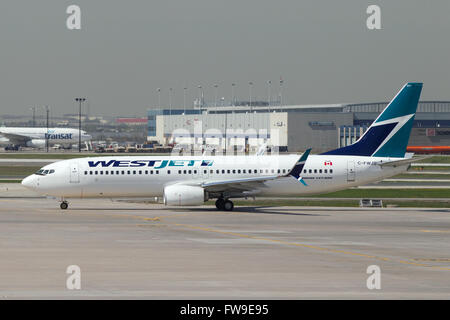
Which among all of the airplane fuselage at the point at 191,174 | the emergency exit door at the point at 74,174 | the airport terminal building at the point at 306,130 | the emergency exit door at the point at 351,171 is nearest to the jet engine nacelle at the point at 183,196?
the airplane fuselage at the point at 191,174

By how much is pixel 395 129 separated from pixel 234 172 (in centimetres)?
1248

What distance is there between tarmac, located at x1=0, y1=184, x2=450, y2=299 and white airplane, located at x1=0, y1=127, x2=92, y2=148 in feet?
382

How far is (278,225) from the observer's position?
4138cm

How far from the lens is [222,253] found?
97.8ft

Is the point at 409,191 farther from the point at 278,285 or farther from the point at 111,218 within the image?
the point at 278,285

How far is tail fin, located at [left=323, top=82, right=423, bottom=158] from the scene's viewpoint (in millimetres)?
52312

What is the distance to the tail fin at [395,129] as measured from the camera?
172 ft

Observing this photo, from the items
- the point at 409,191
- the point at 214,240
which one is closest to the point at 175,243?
the point at 214,240

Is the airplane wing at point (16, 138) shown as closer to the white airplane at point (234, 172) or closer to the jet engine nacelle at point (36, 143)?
the jet engine nacelle at point (36, 143)

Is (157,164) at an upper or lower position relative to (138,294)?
upper

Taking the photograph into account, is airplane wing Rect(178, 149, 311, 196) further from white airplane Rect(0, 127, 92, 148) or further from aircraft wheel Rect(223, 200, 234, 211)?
white airplane Rect(0, 127, 92, 148)

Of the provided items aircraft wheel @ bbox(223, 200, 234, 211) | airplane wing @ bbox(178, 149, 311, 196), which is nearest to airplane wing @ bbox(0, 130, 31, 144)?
airplane wing @ bbox(178, 149, 311, 196)

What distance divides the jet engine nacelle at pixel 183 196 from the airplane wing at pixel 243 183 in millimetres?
831
